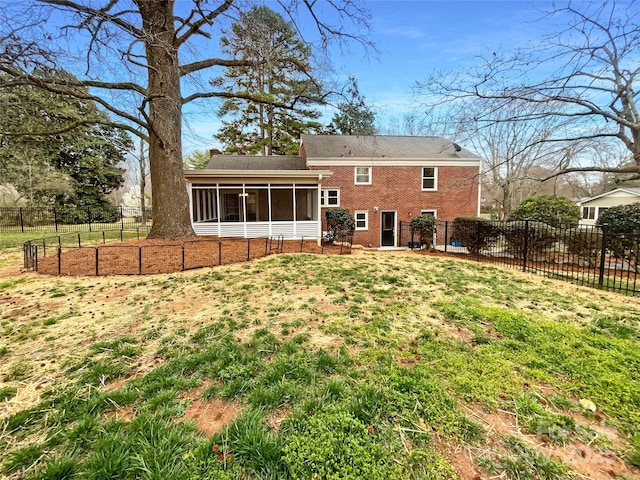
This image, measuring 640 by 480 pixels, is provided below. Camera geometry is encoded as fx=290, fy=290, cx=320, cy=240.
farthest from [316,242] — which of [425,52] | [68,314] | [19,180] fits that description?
[19,180]

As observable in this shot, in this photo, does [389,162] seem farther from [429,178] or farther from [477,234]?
[477,234]

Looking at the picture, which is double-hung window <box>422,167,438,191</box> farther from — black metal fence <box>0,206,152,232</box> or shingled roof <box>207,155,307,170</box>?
black metal fence <box>0,206,152,232</box>

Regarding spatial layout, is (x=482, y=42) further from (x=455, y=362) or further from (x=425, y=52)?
(x=455, y=362)

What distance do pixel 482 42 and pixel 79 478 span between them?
897cm

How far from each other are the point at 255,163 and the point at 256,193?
5.84ft

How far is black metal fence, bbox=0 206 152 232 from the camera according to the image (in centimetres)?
1691

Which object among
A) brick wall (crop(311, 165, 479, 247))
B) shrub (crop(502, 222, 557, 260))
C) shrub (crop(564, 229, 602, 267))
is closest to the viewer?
shrub (crop(564, 229, 602, 267))

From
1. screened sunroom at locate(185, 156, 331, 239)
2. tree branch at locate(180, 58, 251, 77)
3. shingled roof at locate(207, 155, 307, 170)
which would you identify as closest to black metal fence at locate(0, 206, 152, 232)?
screened sunroom at locate(185, 156, 331, 239)

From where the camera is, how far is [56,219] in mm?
17828

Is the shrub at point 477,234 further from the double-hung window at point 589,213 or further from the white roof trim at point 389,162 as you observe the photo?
the double-hung window at point 589,213

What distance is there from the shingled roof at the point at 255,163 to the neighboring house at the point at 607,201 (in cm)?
1939

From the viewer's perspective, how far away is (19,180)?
19156mm

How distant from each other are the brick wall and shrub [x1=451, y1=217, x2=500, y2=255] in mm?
4921

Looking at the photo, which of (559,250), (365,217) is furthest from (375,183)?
(559,250)
